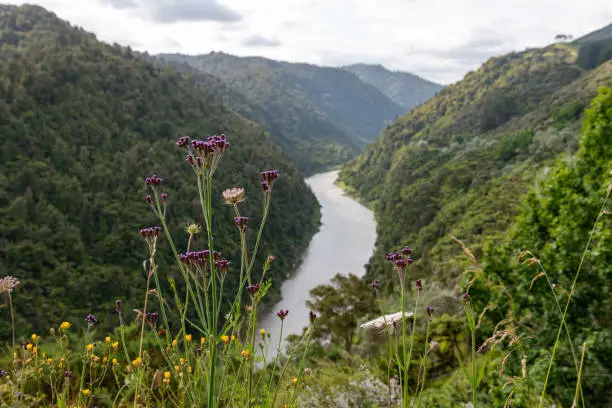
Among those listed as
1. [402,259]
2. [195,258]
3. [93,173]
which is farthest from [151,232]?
[93,173]

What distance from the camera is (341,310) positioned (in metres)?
23.8

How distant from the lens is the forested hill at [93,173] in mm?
34406

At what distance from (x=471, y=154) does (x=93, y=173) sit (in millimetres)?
49843

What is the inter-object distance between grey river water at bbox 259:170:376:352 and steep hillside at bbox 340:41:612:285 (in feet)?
14.1

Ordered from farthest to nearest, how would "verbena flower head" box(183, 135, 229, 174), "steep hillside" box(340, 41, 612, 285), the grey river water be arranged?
the grey river water < "steep hillside" box(340, 41, 612, 285) < "verbena flower head" box(183, 135, 229, 174)

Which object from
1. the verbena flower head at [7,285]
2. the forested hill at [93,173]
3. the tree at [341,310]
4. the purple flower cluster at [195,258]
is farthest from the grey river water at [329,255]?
the purple flower cluster at [195,258]

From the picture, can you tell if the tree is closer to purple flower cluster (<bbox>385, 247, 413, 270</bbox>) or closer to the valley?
the valley

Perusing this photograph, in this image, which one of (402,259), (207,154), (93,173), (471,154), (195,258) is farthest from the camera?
(471,154)

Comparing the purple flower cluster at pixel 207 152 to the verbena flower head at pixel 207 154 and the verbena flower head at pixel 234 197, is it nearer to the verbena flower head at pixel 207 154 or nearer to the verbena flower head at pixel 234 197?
the verbena flower head at pixel 207 154

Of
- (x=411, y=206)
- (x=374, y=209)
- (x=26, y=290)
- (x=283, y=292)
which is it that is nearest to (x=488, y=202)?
(x=411, y=206)

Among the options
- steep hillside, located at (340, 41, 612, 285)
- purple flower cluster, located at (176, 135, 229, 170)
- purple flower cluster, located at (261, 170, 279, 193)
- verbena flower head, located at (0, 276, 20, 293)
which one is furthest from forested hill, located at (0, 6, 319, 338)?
purple flower cluster, located at (176, 135, 229, 170)

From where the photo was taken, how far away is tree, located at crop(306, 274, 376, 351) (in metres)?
23.1

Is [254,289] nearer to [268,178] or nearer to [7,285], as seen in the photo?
[268,178]

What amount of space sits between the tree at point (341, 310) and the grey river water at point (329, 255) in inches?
419
